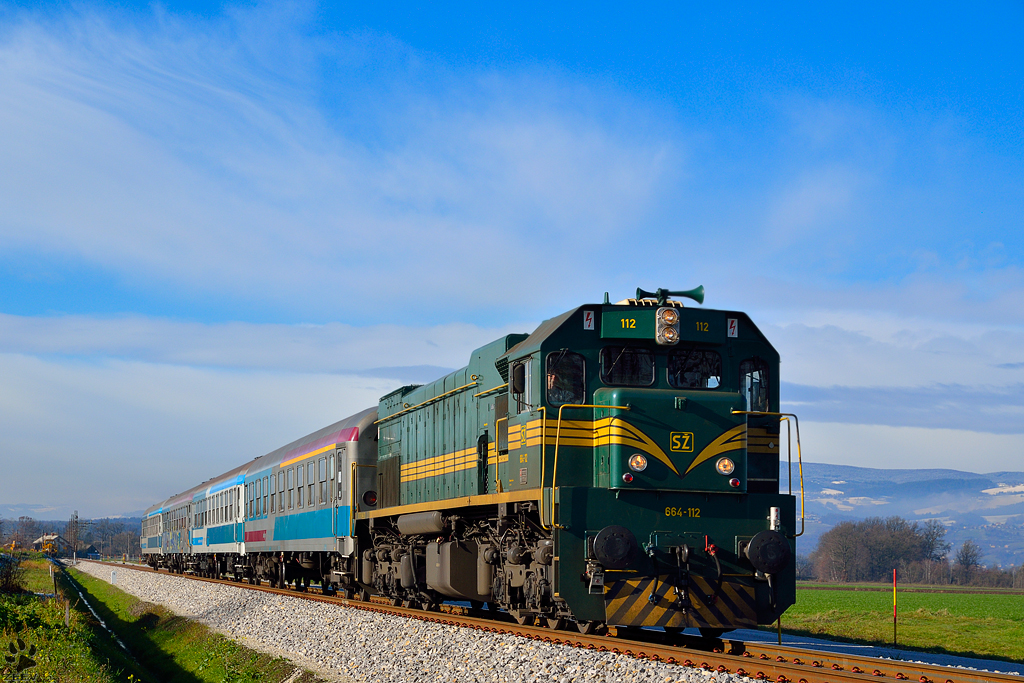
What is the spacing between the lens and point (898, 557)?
93.2 meters

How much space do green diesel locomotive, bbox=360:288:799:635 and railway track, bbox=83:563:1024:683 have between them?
15.8 inches

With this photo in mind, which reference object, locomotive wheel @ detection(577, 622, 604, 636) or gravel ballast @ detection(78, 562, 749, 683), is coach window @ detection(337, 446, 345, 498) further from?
locomotive wheel @ detection(577, 622, 604, 636)

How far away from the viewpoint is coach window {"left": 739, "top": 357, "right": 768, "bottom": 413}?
37.2 ft

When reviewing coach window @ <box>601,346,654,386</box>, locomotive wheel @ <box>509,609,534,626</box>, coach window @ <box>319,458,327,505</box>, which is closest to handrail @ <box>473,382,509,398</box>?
coach window @ <box>601,346,654,386</box>

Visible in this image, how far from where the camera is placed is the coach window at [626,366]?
11047 millimetres

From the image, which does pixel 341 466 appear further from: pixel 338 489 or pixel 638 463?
pixel 638 463

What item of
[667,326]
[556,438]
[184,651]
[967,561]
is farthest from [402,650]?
[967,561]

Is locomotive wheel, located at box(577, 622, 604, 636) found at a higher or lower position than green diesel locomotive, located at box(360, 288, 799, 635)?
lower

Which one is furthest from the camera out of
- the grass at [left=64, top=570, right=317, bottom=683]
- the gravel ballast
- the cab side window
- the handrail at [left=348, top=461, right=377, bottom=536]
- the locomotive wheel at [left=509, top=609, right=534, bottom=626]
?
the handrail at [left=348, top=461, right=377, bottom=536]

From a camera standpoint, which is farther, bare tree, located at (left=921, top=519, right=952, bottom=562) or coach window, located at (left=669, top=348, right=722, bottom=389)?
bare tree, located at (left=921, top=519, right=952, bottom=562)

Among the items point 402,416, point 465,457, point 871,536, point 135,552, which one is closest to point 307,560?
point 402,416

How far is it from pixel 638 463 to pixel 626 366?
1.20m

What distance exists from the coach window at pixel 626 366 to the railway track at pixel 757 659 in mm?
2889

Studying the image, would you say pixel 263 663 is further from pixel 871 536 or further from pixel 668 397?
pixel 871 536
